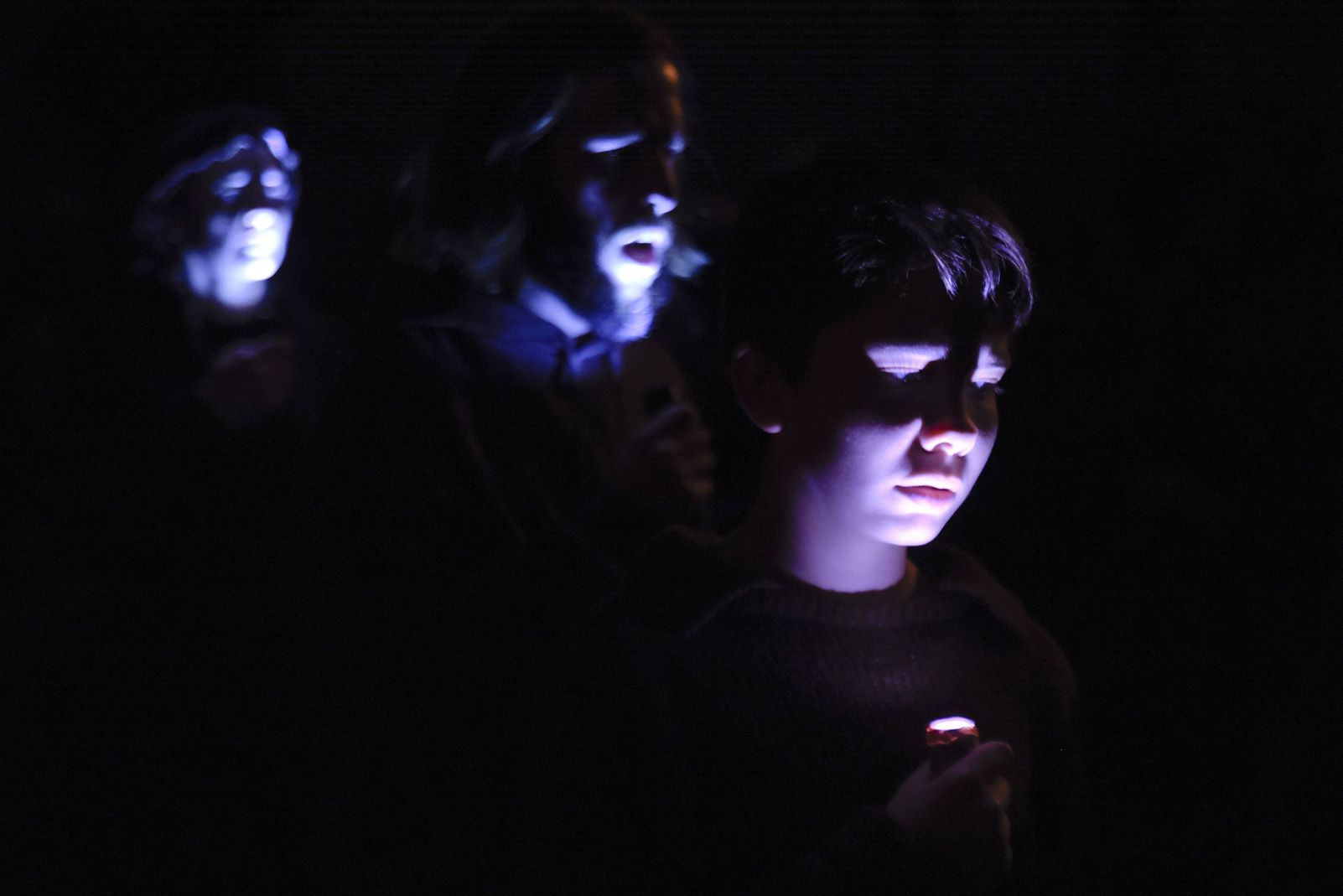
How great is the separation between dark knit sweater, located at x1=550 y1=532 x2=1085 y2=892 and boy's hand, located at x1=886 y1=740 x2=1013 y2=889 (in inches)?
1.1

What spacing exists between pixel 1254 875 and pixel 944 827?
0.54m

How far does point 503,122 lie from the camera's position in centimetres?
117

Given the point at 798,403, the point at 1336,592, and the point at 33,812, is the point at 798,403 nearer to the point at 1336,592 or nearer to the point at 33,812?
the point at 1336,592

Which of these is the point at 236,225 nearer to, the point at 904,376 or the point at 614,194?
the point at 614,194

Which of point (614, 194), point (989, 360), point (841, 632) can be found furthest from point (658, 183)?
point (841, 632)

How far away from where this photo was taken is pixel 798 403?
37.0 inches

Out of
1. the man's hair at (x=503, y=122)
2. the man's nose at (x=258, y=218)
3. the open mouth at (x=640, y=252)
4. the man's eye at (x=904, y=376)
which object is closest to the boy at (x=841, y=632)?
the man's eye at (x=904, y=376)

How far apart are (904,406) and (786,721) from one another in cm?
32

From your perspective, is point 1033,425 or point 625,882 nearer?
point 625,882

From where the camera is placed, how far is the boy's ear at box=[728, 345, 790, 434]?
96 cm

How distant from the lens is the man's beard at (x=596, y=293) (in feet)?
3.70

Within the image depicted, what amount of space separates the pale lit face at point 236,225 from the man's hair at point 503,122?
213 millimetres

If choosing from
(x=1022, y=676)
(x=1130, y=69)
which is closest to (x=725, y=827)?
(x=1022, y=676)

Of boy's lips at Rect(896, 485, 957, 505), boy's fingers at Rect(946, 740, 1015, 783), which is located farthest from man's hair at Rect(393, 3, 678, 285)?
boy's fingers at Rect(946, 740, 1015, 783)
